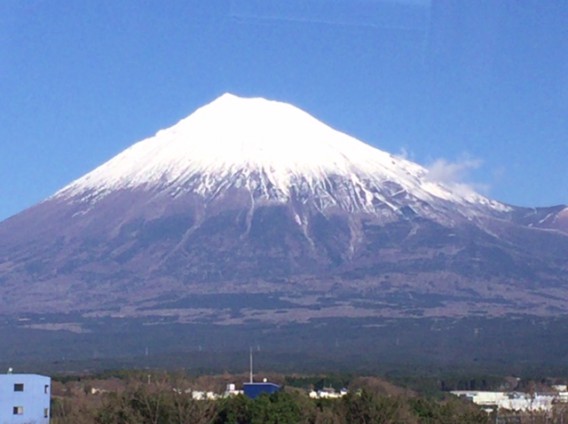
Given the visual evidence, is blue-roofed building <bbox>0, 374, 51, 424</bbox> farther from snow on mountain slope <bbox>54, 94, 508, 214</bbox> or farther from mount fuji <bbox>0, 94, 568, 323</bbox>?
snow on mountain slope <bbox>54, 94, 508, 214</bbox>

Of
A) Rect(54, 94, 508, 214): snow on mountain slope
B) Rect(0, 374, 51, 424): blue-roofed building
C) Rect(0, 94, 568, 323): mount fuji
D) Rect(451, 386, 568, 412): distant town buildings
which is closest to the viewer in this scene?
Rect(0, 374, 51, 424): blue-roofed building

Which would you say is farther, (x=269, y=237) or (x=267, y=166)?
(x=267, y=166)

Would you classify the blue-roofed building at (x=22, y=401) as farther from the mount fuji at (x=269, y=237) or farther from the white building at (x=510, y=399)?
the mount fuji at (x=269, y=237)

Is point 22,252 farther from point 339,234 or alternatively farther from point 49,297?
point 339,234

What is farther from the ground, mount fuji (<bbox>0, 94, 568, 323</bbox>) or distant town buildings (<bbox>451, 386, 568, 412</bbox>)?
mount fuji (<bbox>0, 94, 568, 323</bbox>)

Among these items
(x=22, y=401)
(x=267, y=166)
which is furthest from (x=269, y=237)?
(x=22, y=401)

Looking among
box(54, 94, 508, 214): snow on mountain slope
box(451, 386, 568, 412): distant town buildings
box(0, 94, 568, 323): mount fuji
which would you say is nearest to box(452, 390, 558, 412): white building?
box(451, 386, 568, 412): distant town buildings

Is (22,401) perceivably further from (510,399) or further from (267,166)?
(267,166)
